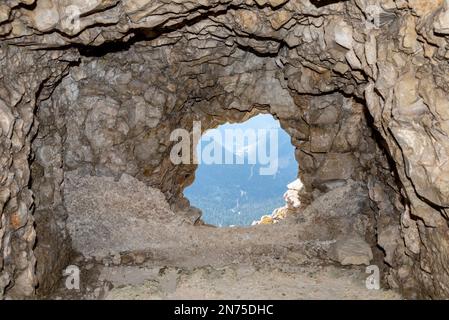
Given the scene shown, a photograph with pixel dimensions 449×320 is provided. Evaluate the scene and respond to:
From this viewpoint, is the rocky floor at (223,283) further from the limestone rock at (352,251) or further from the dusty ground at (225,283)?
the limestone rock at (352,251)

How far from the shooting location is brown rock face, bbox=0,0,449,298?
525 centimetres

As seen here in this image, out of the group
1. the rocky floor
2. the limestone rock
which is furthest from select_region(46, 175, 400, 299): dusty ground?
the limestone rock

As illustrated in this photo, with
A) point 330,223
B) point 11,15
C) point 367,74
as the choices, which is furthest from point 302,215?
point 11,15

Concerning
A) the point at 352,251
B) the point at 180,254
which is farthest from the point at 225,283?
the point at 352,251

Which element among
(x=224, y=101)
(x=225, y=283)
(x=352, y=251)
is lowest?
(x=225, y=283)

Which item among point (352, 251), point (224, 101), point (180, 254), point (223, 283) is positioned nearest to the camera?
point (223, 283)

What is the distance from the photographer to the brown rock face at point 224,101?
525cm

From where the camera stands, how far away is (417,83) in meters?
5.14

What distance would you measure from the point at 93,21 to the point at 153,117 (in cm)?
310

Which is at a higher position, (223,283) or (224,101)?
(224,101)

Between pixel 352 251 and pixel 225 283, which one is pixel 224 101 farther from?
pixel 352 251

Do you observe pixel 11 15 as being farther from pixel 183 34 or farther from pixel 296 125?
pixel 296 125

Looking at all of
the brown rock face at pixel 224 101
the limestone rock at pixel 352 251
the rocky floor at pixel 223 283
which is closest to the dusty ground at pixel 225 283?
the rocky floor at pixel 223 283

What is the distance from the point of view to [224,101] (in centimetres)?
937
